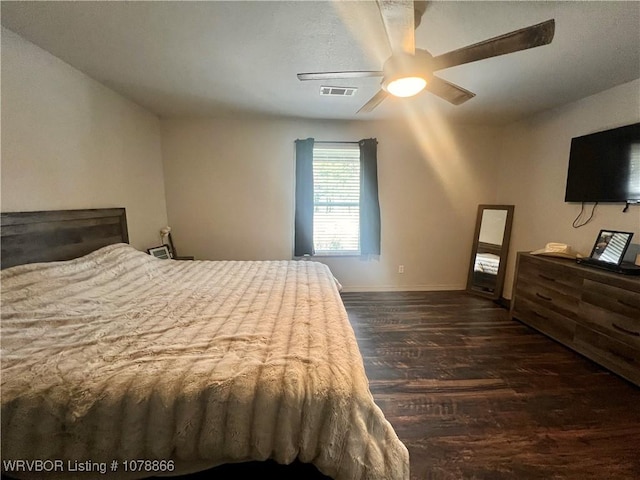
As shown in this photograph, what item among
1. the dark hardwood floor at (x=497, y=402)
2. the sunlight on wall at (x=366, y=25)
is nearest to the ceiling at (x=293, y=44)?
the sunlight on wall at (x=366, y=25)

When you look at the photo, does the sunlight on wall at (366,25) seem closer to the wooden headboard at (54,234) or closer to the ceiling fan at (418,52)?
the ceiling fan at (418,52)

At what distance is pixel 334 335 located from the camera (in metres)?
1.31

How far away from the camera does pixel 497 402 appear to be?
6.18ft

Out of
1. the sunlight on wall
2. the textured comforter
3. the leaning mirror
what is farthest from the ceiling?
the textured comforter

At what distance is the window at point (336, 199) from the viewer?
3.89 metres

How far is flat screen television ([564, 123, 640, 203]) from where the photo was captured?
2.37m

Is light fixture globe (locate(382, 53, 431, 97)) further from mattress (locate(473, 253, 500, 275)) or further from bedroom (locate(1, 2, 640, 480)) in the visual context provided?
mattress (locate(473, 253, 500, 275))

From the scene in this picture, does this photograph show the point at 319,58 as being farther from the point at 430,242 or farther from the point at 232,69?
the point at 430,242

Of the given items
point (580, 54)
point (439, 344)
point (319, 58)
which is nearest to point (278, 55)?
point (319, 58)

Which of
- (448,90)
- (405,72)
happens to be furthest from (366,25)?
(448,90)

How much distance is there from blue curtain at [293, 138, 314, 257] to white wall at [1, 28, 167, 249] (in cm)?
185

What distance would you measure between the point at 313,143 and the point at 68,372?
132 inches

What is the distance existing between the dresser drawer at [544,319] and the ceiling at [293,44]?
2.15 m

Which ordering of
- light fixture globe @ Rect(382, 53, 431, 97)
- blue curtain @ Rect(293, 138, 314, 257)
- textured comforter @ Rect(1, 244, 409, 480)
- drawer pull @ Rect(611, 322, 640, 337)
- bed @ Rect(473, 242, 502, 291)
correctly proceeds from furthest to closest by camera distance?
1. bed @ Rect(473, 242, 502, 291)
2. blue curtain @ Rect(293, 138, 314, 257)
3. drawer pull @ Rect(611, 322, 640, 337)
4. light fixture globe @ Rect(382, 53, 431, 97)
5. textured comforter @ Rect(1, 244, 409, 480)
